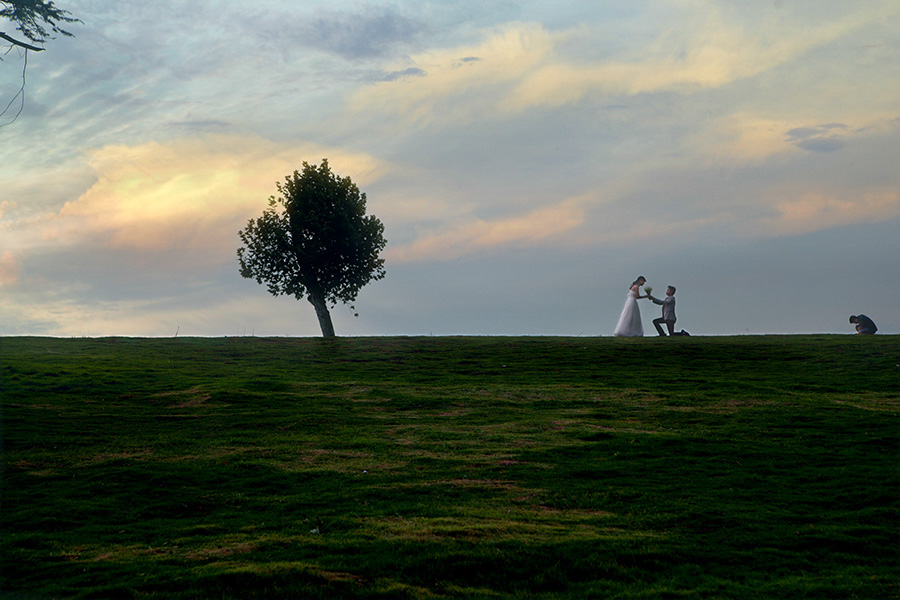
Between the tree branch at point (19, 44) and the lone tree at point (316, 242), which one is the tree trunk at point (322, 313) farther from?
the tree branch at point (19, 44)

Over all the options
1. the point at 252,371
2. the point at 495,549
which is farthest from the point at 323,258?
the point at 495,549

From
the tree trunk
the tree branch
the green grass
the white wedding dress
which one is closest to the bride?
the white wedding dress

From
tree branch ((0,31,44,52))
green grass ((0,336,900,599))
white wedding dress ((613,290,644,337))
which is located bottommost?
green grass ((0,336,900,599))

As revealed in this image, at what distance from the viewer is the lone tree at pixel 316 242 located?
2427 inches

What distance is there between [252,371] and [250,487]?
738 inches

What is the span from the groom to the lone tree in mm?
25922

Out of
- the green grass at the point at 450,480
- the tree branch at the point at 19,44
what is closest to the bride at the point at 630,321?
the green grass at the point at 450,480

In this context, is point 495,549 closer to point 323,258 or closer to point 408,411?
point 408,411

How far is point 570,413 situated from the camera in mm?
27250

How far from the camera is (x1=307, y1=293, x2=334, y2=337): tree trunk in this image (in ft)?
205

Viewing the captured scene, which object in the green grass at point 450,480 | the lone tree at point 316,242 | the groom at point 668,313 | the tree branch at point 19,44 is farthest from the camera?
the lone tree at point 316,242

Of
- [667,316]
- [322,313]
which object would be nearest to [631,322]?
[667,316]

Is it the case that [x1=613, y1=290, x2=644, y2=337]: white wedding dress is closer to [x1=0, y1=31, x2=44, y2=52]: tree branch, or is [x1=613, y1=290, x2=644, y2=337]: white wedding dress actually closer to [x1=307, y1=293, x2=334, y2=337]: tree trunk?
[x1=307, y1=293, x2=334, y2=337]: tree trunk

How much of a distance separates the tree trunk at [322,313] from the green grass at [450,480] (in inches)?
964
